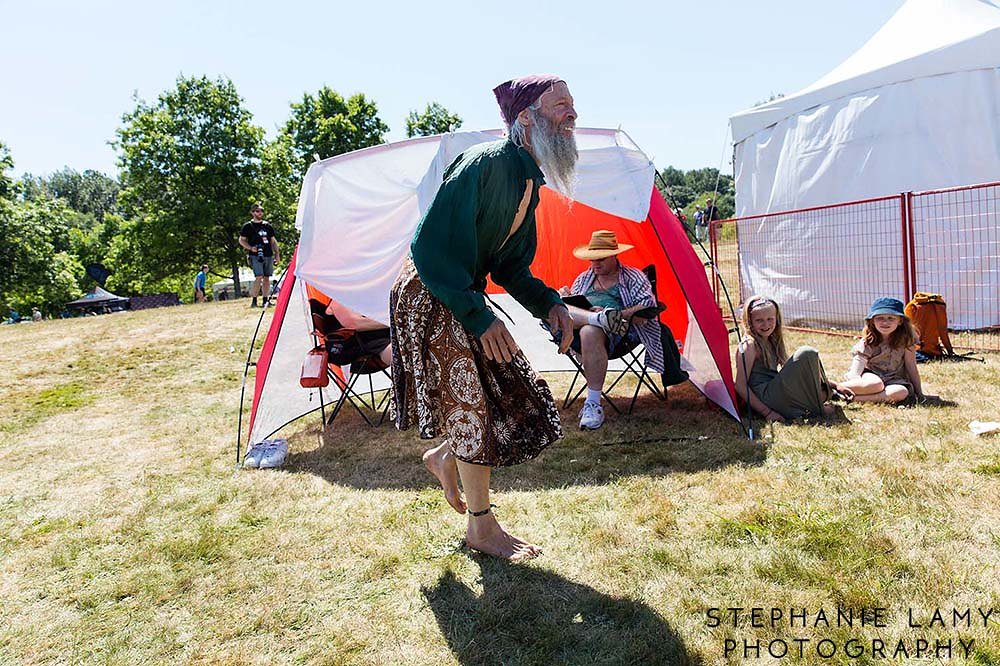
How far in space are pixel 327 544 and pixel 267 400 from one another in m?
1.89

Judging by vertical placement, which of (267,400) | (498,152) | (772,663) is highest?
(498,152)

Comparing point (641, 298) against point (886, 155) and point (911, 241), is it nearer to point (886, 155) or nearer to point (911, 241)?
point (911, 241)

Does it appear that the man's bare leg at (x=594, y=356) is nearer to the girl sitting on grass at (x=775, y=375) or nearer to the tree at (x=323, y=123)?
the girl sitting on grass at (x=775, y=375)

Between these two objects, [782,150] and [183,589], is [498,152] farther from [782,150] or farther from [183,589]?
[782,150]

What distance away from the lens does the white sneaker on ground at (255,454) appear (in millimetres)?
3969

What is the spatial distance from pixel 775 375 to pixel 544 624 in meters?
2.74

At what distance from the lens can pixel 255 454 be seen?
4.06 meters

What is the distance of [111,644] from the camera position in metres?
2.14

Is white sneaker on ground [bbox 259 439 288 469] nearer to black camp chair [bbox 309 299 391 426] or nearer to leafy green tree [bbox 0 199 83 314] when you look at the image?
black camp chair [bbox 309 299 391 426]

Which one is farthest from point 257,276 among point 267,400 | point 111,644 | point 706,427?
point 111,644

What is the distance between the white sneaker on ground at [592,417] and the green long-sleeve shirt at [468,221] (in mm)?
2316

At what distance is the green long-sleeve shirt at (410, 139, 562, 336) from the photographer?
76.4 inches

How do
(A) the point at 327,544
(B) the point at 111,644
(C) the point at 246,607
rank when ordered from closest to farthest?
1. (B) the point at 111,644
2. (C) the point at 246,607
3. (A) the point at 327,544

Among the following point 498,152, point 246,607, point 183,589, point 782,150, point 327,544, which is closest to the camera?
point 498,152
